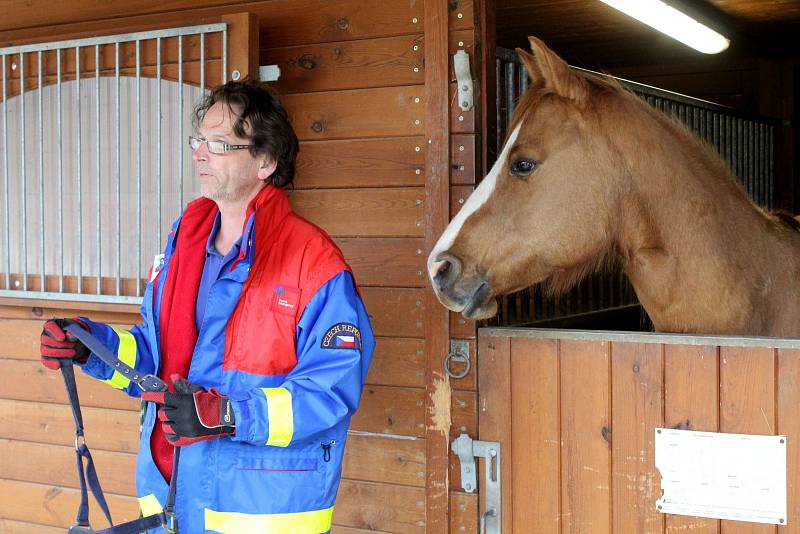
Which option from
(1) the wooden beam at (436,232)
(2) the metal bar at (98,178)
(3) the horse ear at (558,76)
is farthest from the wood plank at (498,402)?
(2) the metal bar at (98,178)

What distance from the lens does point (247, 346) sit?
6.04 feet

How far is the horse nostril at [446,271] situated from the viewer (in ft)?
6.51

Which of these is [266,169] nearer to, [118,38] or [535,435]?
[535,435]

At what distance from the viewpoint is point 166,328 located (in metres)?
1.97

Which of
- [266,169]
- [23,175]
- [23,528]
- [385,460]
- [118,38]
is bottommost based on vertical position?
[23,528]

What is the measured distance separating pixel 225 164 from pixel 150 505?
772 millimetres

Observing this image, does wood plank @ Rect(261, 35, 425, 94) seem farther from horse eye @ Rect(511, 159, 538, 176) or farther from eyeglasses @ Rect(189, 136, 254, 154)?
eyeglasses @ Rect(189, 136, 254, 154)

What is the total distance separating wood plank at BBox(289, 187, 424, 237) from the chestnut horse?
1.50 ft

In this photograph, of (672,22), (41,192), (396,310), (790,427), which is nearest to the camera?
(790,427)

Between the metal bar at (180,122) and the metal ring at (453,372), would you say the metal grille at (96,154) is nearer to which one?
the metal bar at (180,122)

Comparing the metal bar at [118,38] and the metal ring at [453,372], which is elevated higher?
the metal bar at [118,38]

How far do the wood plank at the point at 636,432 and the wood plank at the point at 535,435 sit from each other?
0.49 ft

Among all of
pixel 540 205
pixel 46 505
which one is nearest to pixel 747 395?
pixel 540 205

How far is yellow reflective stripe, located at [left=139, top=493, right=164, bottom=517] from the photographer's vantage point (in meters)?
1.89
